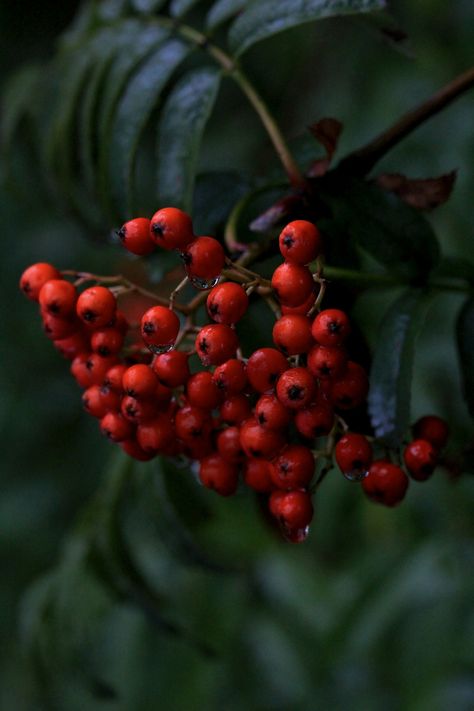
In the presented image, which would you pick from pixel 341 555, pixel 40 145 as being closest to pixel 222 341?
pixel 40 145

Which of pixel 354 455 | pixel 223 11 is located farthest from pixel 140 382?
pixel 223 11

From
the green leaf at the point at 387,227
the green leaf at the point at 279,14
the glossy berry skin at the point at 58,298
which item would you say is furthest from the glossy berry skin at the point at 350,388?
the green leaf at the point at 279,14

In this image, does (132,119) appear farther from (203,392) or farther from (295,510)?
(295,510)

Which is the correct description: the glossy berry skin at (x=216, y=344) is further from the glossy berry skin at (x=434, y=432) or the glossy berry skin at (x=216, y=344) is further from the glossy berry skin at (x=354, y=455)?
the glossy berry skin at (x=434, y=432)

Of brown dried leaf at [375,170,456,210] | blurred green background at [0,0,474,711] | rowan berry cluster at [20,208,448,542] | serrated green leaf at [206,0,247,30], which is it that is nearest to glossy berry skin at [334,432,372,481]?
rowan berry cluster at [20,208,448,542]

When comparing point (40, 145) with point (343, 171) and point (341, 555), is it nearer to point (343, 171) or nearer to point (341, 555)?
point (343, 171)

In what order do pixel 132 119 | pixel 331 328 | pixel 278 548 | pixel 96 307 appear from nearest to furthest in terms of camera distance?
pixel 331 328 < pixel 96 307 < pixel 132 119 < pixel 278 548
